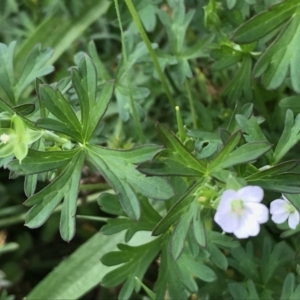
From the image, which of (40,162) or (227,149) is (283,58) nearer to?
(227,149)

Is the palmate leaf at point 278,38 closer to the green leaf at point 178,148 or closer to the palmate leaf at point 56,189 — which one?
the green leaf at point 178,148

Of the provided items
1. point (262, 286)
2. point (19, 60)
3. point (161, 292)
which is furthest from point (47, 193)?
point (19, 60)

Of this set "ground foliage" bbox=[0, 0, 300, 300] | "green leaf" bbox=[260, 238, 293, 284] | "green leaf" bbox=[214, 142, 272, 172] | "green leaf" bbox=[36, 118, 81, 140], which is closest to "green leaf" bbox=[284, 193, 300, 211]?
"ground foliage" bbox=[0, 0, 300, 300]

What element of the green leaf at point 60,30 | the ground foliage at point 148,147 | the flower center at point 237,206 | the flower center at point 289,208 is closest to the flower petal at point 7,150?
the ground foliage at point 148,147

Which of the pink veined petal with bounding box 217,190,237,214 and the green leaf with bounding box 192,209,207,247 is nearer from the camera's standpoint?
the pink veined petal with bounding box 217,190,237,214

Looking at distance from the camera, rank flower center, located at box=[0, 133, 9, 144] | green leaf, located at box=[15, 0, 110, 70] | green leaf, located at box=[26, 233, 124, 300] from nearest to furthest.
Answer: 1. flower center, located at box=[0, 133, 9, 144]
2. green leaf, located at box=[26, 233, 124, 300]
3. green leaf, located at box=[15, 0, 110, 70]

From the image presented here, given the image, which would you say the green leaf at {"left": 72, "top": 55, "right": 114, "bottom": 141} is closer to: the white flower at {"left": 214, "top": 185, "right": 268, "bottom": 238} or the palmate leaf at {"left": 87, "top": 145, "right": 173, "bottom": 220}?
the palmate leaf at {"left": 87, "top": 145, "right": 173, "bottom": 220}

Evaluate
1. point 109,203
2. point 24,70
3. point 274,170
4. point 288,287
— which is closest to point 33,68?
point 24,70

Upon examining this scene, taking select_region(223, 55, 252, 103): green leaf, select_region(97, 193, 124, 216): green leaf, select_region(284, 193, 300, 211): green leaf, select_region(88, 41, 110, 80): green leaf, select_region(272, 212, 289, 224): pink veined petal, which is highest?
select_region(88, 41, 110, 80): green leaf
